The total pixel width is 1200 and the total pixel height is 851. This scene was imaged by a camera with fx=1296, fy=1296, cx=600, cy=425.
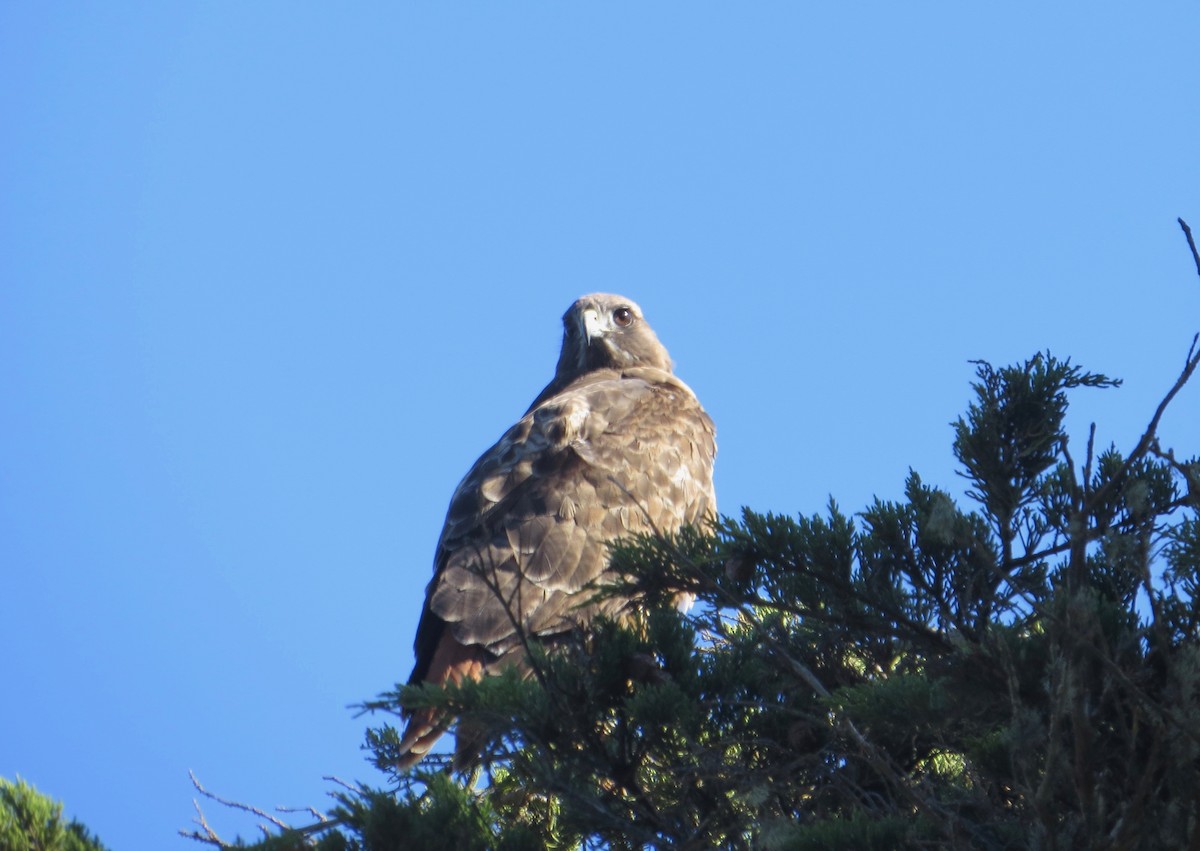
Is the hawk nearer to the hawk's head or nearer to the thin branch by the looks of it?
the hawk's head

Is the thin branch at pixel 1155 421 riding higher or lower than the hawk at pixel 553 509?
lower

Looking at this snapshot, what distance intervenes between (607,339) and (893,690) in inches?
209

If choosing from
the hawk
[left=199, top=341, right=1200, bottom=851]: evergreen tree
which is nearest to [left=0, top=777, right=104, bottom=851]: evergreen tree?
[left=199, top=341, right=1200, bottom=851]: evergreen tree

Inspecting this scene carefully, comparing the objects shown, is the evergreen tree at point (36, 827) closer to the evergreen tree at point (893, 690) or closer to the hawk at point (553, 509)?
the evergreen tree at point (893, 690)

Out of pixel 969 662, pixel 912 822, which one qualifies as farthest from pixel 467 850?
pixel 969 662

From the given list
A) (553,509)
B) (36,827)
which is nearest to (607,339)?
(553,509)

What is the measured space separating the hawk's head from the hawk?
0.69 metres

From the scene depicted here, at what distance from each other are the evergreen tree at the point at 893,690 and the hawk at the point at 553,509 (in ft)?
4.80

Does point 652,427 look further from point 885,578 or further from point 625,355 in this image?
point 885,578

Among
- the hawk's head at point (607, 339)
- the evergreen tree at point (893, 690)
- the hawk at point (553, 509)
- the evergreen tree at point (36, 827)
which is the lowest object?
the evergreen tree at point (36, 827)

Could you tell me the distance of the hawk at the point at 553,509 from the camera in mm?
4883

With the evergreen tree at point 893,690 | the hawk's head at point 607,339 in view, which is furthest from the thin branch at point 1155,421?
the hawk's head at point 607,339

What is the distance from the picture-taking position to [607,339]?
760 cm

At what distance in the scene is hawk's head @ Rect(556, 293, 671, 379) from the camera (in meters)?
7.58
